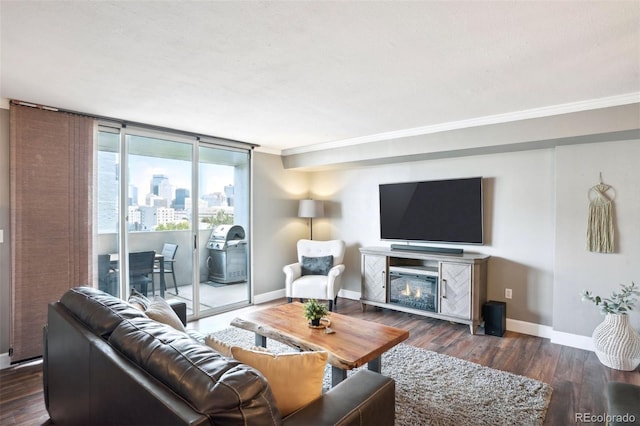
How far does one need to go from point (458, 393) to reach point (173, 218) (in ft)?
11.4

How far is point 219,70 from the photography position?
7.73ft

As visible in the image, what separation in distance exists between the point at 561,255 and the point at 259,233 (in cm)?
374

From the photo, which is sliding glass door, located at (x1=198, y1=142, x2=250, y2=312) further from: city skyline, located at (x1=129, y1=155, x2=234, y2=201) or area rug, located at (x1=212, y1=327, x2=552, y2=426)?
area rug, located at (x1=212, y1=327, x2=552, y2=426)

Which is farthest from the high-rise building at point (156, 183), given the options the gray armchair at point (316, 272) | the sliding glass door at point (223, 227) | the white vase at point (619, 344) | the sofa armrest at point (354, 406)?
the white vase at point (619, 344)

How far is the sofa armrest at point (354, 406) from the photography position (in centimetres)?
120

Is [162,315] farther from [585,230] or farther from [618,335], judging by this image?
[585,230]

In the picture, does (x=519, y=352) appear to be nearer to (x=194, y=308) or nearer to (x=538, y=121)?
(x=538, y=121)

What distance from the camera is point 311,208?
210 inches

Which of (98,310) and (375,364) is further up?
(98,310)

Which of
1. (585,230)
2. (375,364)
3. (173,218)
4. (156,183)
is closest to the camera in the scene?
(375,364)

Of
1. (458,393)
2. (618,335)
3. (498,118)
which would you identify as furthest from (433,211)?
(458,393)

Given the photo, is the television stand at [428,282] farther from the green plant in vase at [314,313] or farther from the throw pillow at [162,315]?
the throw pillow at [162,315]

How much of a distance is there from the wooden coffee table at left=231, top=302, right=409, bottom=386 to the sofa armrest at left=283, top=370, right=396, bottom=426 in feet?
2.00

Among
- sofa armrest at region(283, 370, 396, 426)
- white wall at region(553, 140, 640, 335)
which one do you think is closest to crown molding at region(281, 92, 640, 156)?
white wall at region(553, 140, 640, 335)
